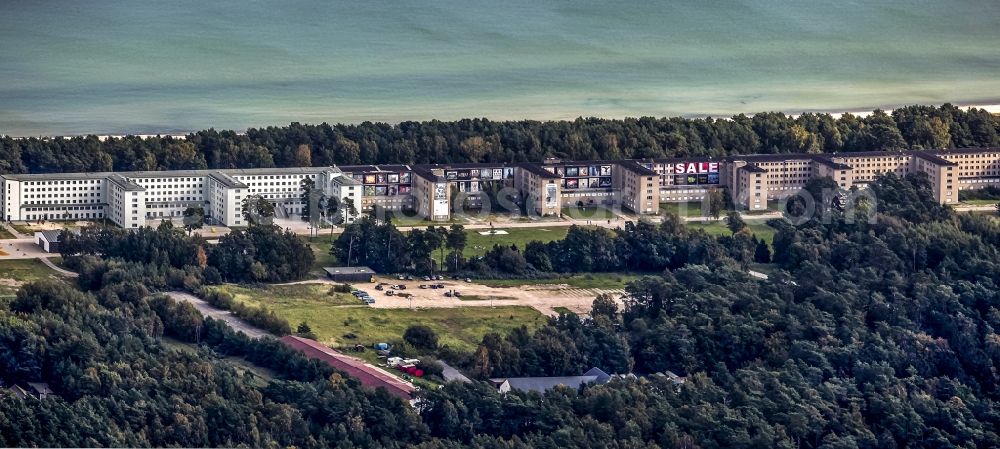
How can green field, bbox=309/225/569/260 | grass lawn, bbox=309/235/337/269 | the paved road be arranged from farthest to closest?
green field, bbox=309/225/569/260 → grass lawn, bbox=309/235/337/269 → the paved road

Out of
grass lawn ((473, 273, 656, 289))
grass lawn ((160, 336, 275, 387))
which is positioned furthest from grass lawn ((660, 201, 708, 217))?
grass lawn ((160, 336, 275, 387))

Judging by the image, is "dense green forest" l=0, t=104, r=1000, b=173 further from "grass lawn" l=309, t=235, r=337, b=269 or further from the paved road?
the paved road

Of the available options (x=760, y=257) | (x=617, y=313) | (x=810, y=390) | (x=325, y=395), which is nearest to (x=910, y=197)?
(x=760, y=257)

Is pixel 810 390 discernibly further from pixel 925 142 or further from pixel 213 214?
pixel 925 142

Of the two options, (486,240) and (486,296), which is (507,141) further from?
(486,296)

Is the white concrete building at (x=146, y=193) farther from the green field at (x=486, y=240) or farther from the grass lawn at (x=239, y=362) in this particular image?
the grass lawn at (x=239, y=362)

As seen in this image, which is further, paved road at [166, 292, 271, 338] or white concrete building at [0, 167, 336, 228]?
white concrete building at [0, 167, 336, 228]

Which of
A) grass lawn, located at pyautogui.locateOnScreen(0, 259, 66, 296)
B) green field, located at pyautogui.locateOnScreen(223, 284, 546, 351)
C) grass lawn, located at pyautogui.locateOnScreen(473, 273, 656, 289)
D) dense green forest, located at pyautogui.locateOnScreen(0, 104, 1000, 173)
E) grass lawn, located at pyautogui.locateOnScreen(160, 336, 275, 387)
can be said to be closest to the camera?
grass lawn, located at pyautogui.locateOnScreen(160, 336, 275, 387)

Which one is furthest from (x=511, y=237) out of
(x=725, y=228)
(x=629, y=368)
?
(x=629, y=368)
